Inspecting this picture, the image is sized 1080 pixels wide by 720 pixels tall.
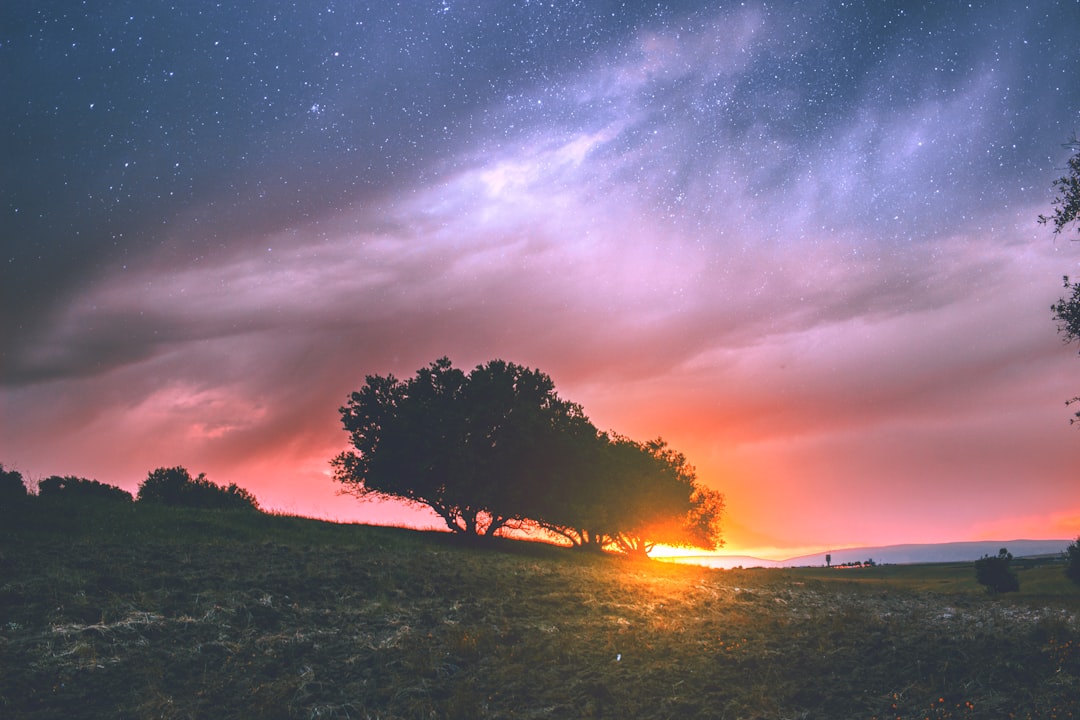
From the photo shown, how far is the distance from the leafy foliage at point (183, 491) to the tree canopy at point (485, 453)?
1895 cm

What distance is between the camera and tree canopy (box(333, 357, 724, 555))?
44.4 m

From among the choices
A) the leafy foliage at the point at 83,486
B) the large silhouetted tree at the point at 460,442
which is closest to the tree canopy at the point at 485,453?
the large silhouetted tree at the point at 460,442

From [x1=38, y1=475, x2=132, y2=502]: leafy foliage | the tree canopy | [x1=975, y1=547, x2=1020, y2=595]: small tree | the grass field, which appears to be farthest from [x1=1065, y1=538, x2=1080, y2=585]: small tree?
[x1=38, y1=475, x2=132, y2=502]: leafy foliage

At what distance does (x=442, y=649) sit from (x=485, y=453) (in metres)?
30.6

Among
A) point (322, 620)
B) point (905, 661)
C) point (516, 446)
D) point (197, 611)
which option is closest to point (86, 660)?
point (197, 611)

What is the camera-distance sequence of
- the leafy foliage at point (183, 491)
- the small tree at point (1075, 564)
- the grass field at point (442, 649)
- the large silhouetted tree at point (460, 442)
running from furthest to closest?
the leafy foliage at point (183, 491), the large silhouetted tree at point (460, 442), the small tree at point (1075, 564), the grass field at point (442, 649)

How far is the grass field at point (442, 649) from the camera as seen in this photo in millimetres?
11281

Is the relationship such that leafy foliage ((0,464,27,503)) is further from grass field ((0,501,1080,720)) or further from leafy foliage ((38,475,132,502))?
leafy foliage ((38,475,132,502))

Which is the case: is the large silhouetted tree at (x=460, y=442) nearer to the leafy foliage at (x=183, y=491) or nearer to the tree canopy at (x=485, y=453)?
the tree canopy at (x=485, y=453)

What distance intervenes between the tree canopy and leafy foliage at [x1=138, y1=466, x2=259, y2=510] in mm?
18950

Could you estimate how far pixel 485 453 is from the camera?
45.3 metres

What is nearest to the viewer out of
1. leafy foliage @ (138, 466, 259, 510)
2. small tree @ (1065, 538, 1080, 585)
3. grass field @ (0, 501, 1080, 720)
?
grass field @ (0, 501, 1080, 720)

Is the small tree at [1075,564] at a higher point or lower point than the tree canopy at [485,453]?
lower

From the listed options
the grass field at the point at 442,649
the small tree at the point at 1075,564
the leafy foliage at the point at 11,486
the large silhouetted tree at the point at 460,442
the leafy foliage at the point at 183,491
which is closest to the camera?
the grass field at the point at 442,649
